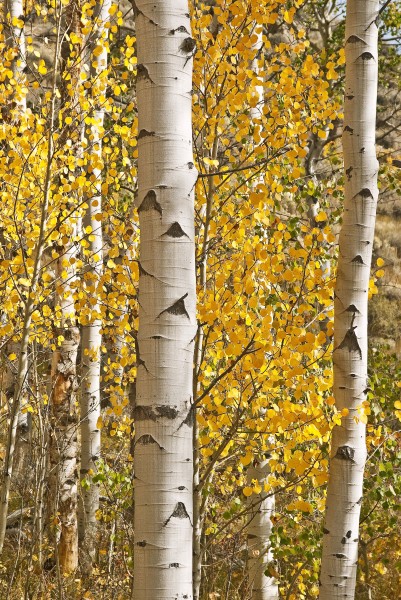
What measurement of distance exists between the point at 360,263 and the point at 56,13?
104 inches

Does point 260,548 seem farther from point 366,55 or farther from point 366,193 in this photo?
point 366,55

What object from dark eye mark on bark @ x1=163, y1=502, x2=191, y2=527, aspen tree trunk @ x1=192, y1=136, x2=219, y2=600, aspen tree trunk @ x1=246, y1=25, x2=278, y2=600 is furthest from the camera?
aspen tree trunk @ x1=246, y1=25, x2=278, y2=600

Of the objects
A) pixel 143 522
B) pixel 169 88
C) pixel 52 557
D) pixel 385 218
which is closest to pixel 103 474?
pixel 52 557

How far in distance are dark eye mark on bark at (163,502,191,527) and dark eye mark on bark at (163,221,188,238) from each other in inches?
29.1

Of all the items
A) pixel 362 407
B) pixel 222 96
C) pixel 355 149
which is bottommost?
pixel 362 407

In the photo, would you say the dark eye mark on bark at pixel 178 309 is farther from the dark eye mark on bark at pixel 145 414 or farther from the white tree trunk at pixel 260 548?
the white tree trunk at pixel 260 548

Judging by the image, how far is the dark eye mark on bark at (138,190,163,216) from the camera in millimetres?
2070

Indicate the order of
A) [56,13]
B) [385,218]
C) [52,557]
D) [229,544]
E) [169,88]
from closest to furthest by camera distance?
[169,88] < [56,13] < [229,544] < [52,557] < [385,218]

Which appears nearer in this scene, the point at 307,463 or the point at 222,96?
the point at 307,463

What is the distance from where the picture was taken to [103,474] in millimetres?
4840

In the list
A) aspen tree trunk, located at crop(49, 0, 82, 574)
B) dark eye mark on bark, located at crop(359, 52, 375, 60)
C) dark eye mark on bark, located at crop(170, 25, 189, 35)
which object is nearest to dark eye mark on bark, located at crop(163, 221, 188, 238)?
dark eye mark on bark, located at crop(170, 25, 189, 35)

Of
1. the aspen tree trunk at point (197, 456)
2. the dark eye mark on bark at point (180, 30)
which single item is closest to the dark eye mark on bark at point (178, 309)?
the dark eye mark on bark at point (180, 30)

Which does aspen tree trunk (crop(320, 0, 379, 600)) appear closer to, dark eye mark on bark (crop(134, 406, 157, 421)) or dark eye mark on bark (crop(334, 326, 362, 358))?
dark eye mark on bark (crop(334, 326, 362, 358))

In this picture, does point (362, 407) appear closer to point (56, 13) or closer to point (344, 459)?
point (344, 459)
